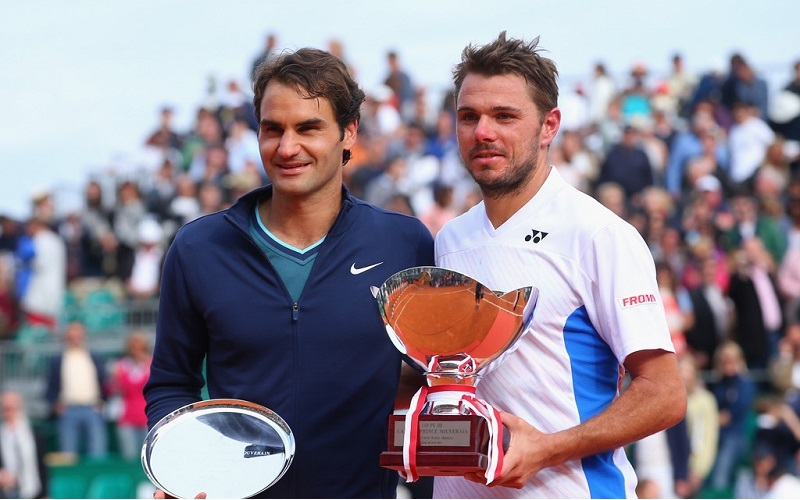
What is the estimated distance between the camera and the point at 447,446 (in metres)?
3.35

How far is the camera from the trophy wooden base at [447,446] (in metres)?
3.31

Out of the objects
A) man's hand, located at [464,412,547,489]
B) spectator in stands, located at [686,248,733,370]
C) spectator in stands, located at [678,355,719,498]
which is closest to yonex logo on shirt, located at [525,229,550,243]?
man's hand, located at [464,412,547,489]

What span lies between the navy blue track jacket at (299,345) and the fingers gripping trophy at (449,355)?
1.19 ft

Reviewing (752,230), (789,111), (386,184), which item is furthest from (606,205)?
(789,111)

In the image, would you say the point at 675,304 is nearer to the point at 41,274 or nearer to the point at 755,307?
the point at 755,307

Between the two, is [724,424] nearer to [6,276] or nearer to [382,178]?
[382,178]

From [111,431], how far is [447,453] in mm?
9770

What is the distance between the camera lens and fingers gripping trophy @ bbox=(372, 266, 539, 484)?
10.9 feet

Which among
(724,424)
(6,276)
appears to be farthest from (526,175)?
(6,276)

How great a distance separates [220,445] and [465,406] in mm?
716

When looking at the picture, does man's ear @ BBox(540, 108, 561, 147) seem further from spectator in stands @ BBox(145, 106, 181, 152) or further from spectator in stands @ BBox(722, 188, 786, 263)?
spectator in stands @ BBox(145, 106, 181, 152)

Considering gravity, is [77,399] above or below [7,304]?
below

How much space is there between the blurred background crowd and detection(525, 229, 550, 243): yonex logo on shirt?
20.2 ft

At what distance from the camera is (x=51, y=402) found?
12539 mm
